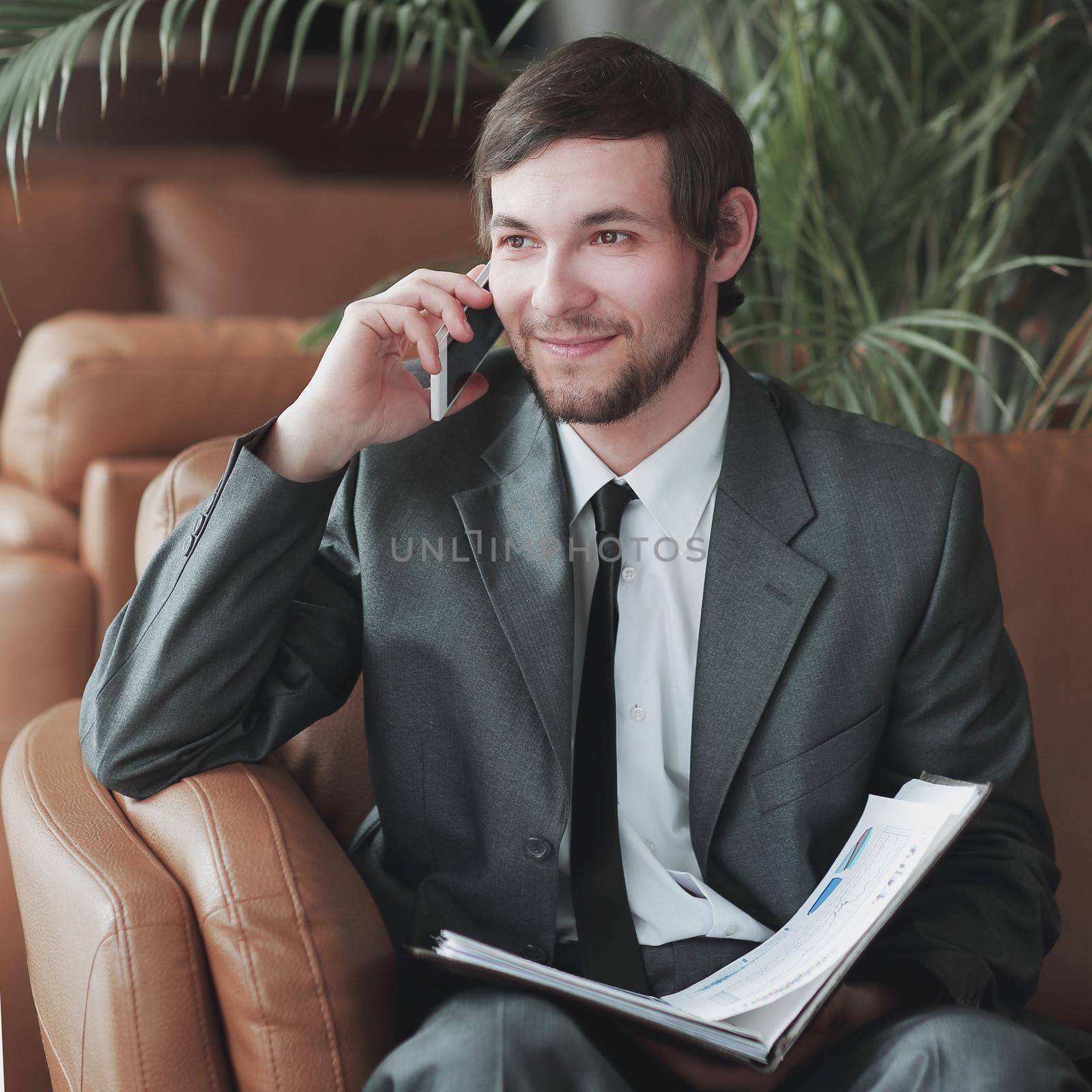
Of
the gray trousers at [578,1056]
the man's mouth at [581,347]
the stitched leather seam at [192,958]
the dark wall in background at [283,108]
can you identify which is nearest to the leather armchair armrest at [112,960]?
the stitched leather seam at [192,958]

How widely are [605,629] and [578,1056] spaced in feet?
1.27

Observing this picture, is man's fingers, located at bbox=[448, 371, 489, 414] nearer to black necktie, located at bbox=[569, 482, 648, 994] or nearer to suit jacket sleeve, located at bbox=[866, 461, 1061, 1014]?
black necktie, located at bbox=[569, 482, 648, 994]

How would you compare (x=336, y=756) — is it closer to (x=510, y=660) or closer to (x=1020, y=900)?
(x=510, y=660)

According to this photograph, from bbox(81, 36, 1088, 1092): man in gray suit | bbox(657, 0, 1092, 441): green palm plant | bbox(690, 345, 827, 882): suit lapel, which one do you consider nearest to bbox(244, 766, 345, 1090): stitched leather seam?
bbox(81, 36, 1088, 1092): man in gray suit

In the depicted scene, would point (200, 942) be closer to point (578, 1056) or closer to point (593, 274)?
point (578, 1056)

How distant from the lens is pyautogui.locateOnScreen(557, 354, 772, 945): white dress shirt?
114 cm

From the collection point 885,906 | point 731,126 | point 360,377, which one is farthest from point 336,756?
point 731,126

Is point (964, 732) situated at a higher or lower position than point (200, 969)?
higher

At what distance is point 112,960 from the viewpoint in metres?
0.95

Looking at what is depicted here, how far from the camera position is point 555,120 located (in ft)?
3.59

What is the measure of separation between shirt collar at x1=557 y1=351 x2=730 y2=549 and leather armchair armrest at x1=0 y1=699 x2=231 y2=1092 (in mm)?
503

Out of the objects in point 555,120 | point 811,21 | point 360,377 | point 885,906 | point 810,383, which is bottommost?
point 885,906

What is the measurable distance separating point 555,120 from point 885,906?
70 centimetres

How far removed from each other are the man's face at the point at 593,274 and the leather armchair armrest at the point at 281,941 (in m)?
0.46
